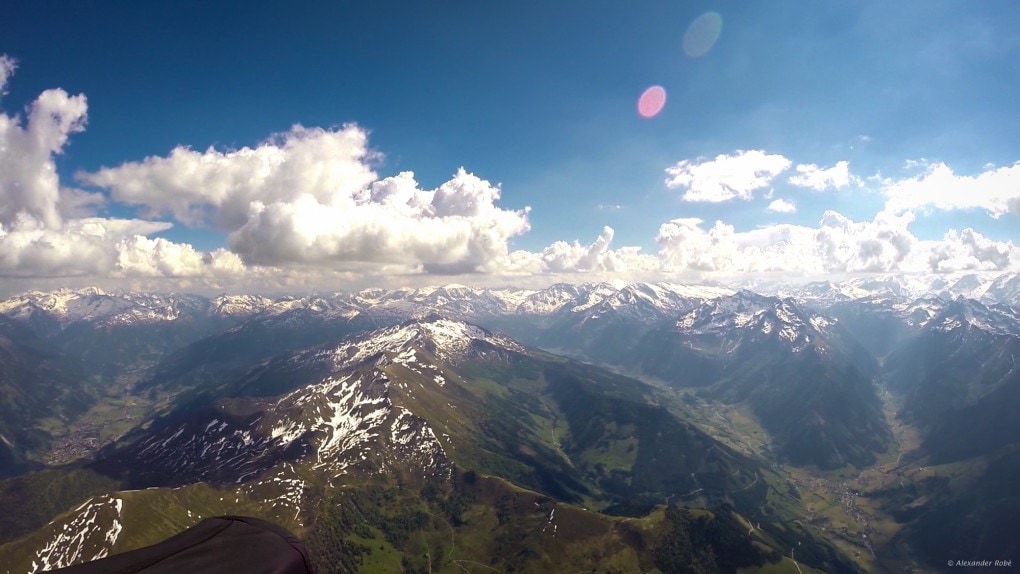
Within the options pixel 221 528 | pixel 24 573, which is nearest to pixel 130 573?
Answer: pixel 221 528

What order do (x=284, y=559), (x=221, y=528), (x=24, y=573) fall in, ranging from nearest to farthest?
Answer: 1. (x=284, y=559)
2. (x=221, y=528)
3. (x=24, y=573)

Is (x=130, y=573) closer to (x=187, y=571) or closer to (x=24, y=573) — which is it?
(x=187, y=571)

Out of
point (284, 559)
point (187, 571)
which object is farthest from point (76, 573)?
point (284, 559)

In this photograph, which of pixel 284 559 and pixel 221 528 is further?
pixel 221 528

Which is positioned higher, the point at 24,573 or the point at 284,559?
the point at 284,559

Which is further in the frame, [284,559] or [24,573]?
[24,573]

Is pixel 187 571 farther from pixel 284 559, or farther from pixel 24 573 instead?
pixel 24 573

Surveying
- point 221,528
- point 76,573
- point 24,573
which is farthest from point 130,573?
point 24,573

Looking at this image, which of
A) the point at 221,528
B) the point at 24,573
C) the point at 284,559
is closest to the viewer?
the point at 284,559

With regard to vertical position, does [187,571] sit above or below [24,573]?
above
